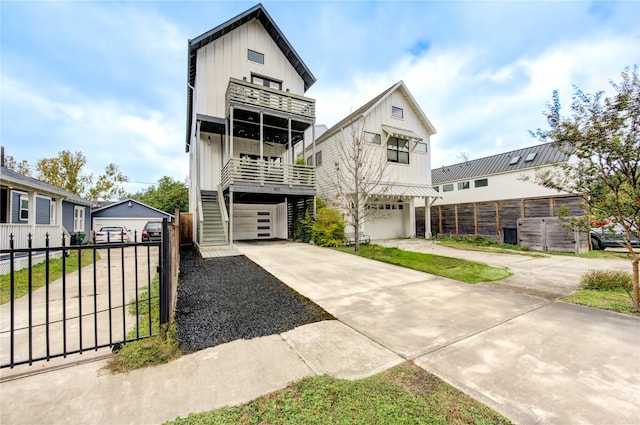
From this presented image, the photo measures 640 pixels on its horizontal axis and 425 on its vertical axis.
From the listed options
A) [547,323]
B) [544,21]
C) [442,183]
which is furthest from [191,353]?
[442,183]

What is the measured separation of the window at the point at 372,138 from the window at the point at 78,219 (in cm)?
2038

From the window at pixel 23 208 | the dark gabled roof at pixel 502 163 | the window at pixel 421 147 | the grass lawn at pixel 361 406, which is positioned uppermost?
the window at pixel 421 147

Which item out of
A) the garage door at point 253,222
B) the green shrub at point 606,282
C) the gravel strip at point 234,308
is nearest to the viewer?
the gravel strip at point 234,308

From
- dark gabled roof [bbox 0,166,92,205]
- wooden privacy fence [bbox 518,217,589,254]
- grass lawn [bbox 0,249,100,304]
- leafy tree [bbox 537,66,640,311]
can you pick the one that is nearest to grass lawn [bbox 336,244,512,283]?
leafy tree [bbox 537,66,640,311]

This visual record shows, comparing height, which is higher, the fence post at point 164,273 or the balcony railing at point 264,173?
the balcony railing at point 264,173

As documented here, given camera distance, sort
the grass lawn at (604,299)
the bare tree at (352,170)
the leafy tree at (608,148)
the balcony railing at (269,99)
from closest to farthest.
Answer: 1. the leafy tree at (608,148)
2. the grass lawn at (604,299)
3. the balcony railing at (269,99)
4. the bare tree at (352,170)

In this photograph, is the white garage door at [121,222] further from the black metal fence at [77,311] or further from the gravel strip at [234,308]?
the gravel strip at [234,308]

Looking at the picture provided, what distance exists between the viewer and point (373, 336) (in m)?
3.28

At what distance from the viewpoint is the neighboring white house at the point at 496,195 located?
501 inches

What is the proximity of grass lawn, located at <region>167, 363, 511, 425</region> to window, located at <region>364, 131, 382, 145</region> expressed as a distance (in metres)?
13.6

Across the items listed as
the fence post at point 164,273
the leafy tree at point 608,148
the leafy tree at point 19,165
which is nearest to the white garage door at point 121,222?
the leafy tree at point 19,165

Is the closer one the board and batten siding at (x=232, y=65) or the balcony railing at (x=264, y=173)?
the balcony railing at (x=264, y=173)

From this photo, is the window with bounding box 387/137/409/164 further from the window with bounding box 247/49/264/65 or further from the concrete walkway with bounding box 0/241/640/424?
the concrete walkway with bounding box 0/241/640/424

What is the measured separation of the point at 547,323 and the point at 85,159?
35.0 m
